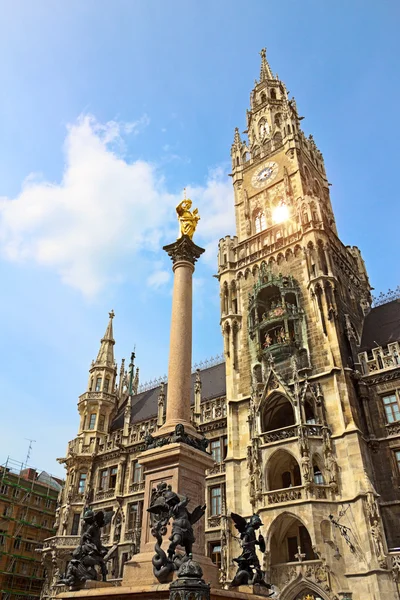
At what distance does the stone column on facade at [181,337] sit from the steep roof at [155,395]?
1850 cm

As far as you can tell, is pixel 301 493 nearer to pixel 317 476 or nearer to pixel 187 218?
pixel 317 476

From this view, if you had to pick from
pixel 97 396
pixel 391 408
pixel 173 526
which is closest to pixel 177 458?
pixel 173 526

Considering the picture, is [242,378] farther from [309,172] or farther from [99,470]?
[309,172]

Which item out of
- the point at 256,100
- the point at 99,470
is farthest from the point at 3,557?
the point at 256,100

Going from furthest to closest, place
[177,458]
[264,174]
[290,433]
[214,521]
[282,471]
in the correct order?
[264,174] → [214,521] → [282,471] → [290,433] → [177,458]

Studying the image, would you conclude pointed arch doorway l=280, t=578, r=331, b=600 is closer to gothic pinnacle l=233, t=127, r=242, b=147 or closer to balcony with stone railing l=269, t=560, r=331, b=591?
balcony with stone railing l=269, t=560, r=331, b=591

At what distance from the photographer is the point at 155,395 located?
144 ft

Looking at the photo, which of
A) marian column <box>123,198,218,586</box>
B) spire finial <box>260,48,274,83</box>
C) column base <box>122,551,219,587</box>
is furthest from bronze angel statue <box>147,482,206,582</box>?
spire finial <box>260,48,274,83</box>

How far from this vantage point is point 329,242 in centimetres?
3328

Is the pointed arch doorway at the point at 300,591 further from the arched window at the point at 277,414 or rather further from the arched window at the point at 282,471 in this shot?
the arched window at the point at 277,414

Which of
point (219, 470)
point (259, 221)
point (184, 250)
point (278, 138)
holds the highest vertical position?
point (278, 138)

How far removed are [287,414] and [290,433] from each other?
414 centimetres

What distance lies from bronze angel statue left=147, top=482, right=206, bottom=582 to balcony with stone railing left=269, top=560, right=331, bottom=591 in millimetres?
13123

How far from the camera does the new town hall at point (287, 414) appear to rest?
75.7 ft
